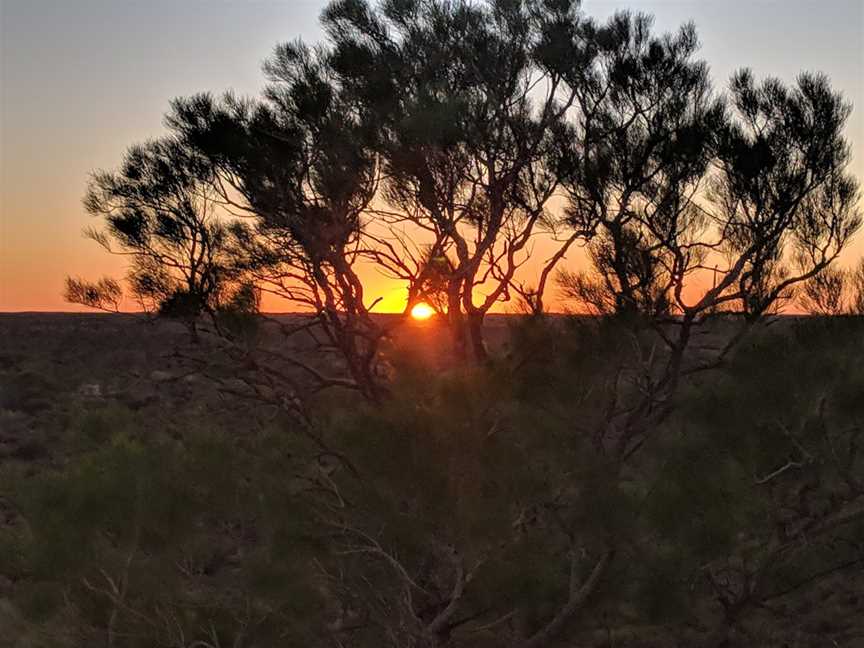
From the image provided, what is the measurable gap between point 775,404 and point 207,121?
5429 mm

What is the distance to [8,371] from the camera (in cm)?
2667

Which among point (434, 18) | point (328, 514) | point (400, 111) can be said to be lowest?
point (328, 514)

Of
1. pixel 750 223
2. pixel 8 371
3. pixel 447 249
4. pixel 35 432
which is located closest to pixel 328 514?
pixel 447 249

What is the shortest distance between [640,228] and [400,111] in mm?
2266

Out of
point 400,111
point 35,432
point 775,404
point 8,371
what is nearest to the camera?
point 775,404

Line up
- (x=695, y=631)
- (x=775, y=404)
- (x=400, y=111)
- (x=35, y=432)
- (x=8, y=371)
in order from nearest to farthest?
(x=775, y=404) → (x=400, y=111) → (x=695, y=631) → (x=35, y=432) → (x=8, y=371)

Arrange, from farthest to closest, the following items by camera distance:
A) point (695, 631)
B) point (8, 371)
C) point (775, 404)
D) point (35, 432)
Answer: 1. point (8, 371)
2. point (35, 432)
3. point (695, 631)
4. point (775, 404)

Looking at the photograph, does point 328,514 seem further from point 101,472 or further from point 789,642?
point 789,642

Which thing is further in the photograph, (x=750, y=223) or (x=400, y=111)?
(x=400, y=111)

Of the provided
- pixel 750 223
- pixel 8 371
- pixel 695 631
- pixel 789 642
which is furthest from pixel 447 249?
pixel 8 371

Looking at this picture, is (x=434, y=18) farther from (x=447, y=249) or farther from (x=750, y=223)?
(x=750, y=223)

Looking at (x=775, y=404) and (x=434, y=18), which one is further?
(x=434, y=18)

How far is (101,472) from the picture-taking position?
8047 millimetres

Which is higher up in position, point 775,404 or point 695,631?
point 775,404
